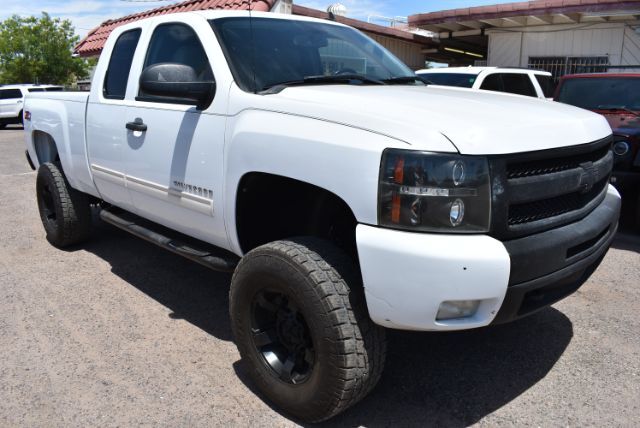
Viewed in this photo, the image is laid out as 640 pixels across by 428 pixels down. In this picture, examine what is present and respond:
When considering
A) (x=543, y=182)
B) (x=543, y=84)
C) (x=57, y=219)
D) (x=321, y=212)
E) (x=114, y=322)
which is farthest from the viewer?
(x=543, y=84)

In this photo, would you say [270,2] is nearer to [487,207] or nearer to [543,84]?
[543,84]

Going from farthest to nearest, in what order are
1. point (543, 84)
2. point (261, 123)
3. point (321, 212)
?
1. point (543, 84)
2. point (321, 212)
3. point (261, 123)

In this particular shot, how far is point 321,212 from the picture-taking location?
10.3ft

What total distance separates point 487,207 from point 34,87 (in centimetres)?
2464

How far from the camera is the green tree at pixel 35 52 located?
3828 centimetres

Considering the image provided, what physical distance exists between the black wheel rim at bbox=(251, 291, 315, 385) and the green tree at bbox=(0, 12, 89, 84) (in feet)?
133

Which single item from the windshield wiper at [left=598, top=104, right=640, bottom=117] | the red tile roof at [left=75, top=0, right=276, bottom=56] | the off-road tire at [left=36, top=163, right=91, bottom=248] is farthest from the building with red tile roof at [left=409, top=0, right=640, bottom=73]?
the off-road tire at [left=36, top=163, right=91, bottom=248]

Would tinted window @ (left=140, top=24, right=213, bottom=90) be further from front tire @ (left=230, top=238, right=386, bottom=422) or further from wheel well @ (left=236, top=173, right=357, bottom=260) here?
front tire @ (left=230, top=238, right=386, bottom=422)

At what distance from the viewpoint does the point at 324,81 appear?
10.8 ft

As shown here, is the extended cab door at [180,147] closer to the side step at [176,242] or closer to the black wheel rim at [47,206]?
the side step at [176,242]

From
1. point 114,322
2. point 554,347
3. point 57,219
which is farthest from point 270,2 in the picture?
point 554,347

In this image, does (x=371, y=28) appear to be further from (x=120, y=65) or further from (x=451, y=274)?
(x=451, y=274)

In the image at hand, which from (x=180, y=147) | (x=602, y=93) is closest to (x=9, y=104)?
(x=602, y=93)

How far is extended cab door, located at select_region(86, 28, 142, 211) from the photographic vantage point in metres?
4.11
